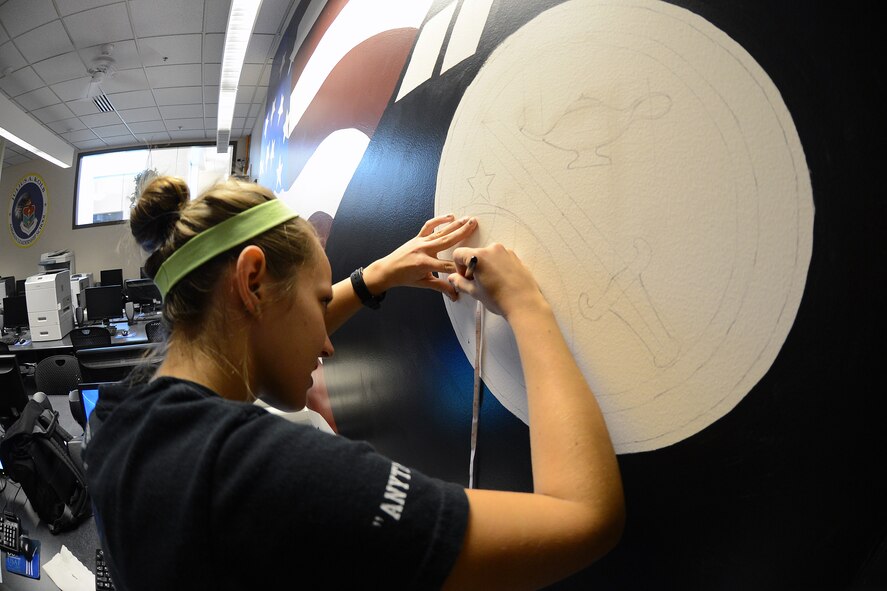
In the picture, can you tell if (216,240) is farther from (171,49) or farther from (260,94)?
(260,94)

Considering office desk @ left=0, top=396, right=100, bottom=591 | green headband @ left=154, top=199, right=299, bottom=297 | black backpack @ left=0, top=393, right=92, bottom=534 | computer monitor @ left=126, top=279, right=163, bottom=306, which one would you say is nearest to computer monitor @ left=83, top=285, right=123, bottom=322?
computer monitor @ left=126, top=279, right=163, bottom=306

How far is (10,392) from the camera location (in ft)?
7.58

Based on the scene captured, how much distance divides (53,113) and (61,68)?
1673mm

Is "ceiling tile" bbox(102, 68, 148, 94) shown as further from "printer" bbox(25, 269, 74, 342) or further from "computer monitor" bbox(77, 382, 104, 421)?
"computer monitor" bbox(77, 382, 104, 421)

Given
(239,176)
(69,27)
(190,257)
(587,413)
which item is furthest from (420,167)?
(69,27)

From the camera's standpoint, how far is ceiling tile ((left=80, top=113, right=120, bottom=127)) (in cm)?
511

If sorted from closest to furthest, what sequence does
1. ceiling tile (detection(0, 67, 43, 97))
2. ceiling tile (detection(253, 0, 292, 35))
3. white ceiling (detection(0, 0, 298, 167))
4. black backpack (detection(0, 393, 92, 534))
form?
1. black backpack (detection(0, 393, 92, 534))
2. ceiling tile (detection(253, 0, 292, 35))
3. white ceiling (detection(0, 0, 298, 167))
4. ceiling tile (detection(0, 67, 43, 97))

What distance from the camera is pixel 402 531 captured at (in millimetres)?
366

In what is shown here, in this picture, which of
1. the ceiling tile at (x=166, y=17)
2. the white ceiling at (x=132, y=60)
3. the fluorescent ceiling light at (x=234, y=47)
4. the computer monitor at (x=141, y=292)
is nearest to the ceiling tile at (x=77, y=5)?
the white ceiling at (x=132, y=60)

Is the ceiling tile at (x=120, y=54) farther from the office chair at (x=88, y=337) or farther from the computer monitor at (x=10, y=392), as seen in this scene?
the computer monitor at (x=10, y=392)

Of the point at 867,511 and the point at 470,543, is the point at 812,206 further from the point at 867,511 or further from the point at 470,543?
the point at 470,543

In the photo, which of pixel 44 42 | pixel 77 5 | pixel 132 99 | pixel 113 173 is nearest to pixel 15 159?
pixel 113 173

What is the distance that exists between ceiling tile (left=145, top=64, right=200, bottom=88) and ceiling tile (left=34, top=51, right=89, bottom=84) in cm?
53

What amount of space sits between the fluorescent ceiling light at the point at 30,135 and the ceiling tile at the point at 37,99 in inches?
4.0
